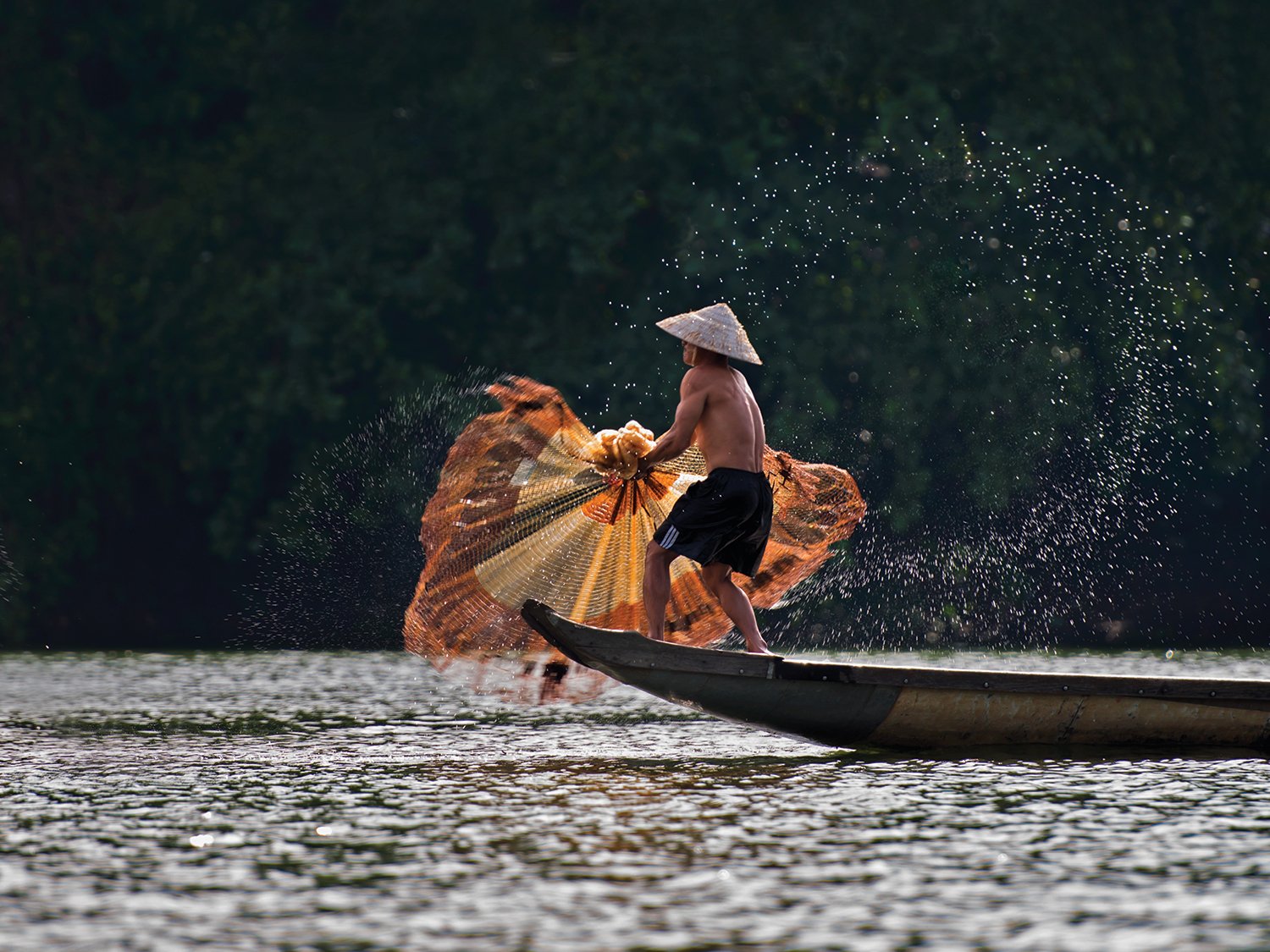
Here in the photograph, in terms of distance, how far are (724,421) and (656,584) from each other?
86 centimetres

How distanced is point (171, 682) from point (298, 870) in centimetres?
887

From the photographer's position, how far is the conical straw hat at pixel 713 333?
961 centimetres

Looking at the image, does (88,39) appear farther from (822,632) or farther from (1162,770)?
(1162,770)

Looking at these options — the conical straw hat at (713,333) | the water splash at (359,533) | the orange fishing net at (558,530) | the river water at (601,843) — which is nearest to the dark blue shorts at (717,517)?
the orange fishing net at (558,530)

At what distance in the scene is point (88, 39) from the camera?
24.7m

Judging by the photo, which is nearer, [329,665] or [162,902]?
[162,902]

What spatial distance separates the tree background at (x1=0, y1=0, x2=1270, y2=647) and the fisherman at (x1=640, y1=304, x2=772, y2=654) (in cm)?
1288

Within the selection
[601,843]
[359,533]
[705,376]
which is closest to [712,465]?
[705,376]

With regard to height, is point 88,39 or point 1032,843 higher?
point 88,39

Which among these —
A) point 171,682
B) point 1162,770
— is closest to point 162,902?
point 1162,770

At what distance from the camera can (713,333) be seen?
9.64 m

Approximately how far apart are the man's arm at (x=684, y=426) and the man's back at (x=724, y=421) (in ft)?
0.04

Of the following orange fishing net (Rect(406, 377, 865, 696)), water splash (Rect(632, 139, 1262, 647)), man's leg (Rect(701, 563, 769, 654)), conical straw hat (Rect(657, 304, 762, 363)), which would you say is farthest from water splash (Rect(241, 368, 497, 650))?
conical straw hat (Rect(657, 304, 762, 363))

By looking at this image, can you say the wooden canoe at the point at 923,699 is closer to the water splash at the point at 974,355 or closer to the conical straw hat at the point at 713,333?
the conical straw hat at the point at 713,333
